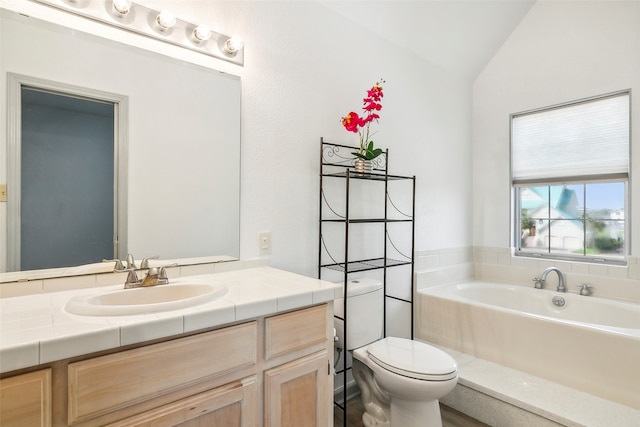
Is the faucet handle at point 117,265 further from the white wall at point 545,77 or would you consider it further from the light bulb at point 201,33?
the white wall at point 545,77

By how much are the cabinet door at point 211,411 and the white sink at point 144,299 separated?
270 mm

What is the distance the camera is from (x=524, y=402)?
176 cm

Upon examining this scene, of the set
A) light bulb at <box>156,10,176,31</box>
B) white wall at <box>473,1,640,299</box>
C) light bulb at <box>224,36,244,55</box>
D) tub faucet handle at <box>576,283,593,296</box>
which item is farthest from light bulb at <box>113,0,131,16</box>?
tub faucet handle at <box>576,283,593,296</box>

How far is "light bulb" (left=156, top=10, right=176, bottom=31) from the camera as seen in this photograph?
142cm

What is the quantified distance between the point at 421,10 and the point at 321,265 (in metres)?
1.95

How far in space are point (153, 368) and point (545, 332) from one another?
2.17 meters

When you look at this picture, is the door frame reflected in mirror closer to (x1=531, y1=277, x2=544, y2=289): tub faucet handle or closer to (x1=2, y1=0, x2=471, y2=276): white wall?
(x1=2, y1=0, x2=471, y2=276): white wall

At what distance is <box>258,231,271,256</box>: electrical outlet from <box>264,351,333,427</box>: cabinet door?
67 centimetres

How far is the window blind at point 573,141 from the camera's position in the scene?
2459 mm

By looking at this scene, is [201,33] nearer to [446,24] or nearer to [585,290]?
[446,24]

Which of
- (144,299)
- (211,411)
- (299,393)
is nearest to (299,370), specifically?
(299,393)

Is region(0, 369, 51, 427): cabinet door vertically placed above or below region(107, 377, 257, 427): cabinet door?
above

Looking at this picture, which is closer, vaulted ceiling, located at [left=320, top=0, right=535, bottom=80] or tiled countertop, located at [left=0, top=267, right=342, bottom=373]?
tiled countertop, located at [left=0, top=267, right=342, bottom=373]

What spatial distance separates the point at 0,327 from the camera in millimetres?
829
